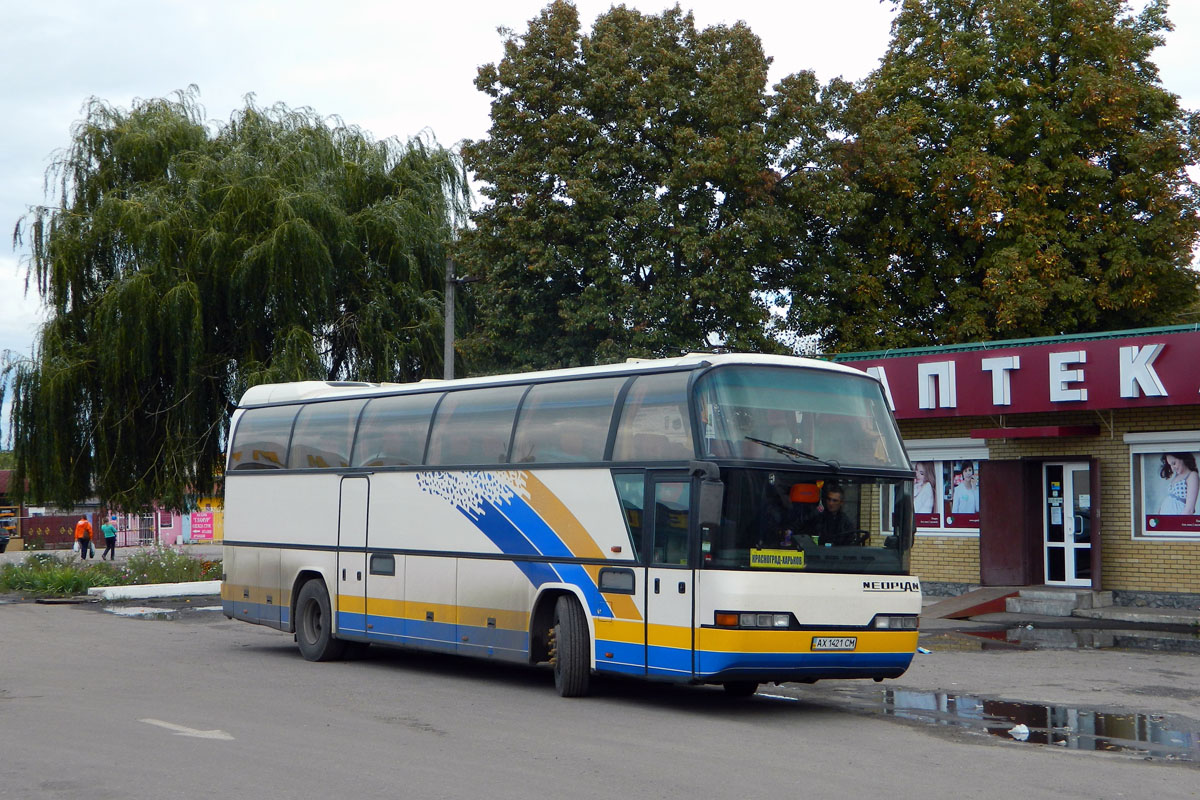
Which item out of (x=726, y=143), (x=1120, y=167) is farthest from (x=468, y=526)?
Result: (x=1120, y=167)

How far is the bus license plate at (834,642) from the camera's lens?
11609 millimetres

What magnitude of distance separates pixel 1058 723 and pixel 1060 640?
768 centimetres

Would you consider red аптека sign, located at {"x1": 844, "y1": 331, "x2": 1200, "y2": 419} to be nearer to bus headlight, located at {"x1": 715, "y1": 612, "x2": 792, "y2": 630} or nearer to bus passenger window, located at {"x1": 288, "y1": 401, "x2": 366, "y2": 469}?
bus passenger window, located at {"x1": 288, "y1": 401, "x2": 366, "y2": 469}

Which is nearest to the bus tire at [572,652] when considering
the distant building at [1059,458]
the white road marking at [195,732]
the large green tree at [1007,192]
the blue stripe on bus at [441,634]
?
the blue stripe on bus at [441,634]

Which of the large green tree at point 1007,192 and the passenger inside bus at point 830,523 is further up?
the large green tree at point 1007,192

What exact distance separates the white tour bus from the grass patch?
578 inches

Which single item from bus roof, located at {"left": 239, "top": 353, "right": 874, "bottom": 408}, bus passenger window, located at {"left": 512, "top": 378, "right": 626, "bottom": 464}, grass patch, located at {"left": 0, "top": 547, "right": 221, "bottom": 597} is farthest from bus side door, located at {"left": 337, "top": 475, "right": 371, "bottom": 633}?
grass patch, located at {"left": 0, "top": 547, "right": 221, "bottom": 597}

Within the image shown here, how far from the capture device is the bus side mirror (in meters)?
11.2

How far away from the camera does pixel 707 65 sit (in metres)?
32.7

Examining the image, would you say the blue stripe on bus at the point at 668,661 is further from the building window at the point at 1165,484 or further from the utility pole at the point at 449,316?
the utility pole at the point at 449,316

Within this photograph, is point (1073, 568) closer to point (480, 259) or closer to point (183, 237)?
point (480, 259)

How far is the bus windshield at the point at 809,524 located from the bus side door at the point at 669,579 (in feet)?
1.11

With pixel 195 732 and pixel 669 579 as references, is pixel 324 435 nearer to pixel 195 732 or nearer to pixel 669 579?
pixel 669 579

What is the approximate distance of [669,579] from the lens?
11891mm
